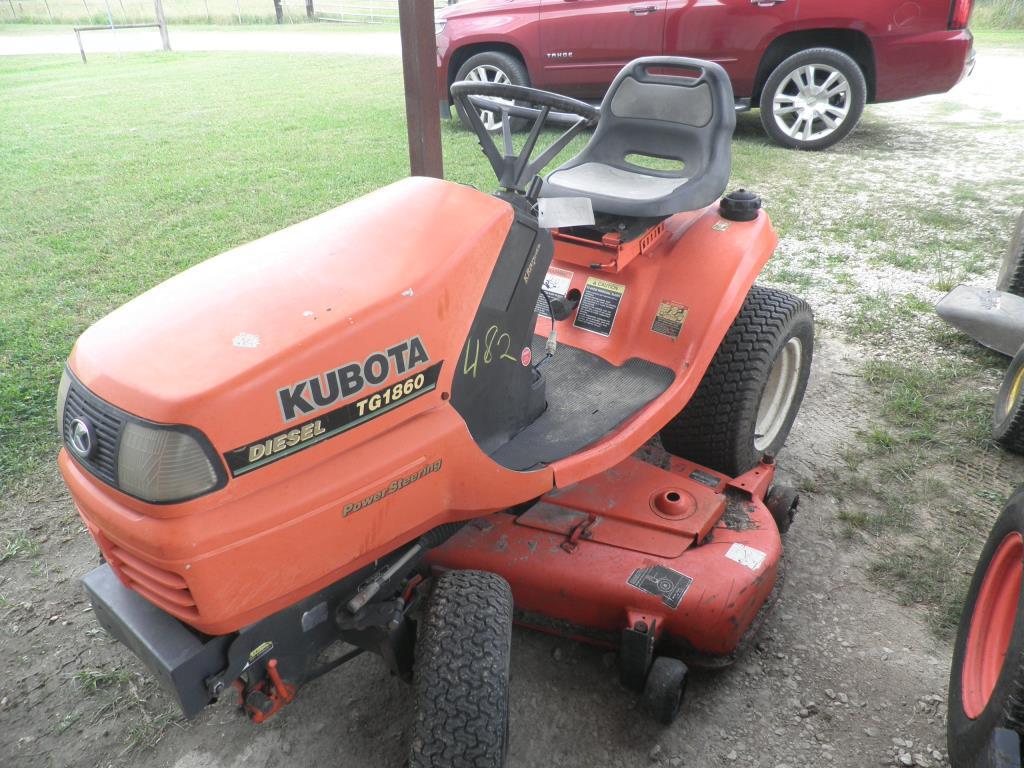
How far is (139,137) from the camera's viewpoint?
7.76 metres

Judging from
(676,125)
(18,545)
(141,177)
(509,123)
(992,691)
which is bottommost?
(18,545)

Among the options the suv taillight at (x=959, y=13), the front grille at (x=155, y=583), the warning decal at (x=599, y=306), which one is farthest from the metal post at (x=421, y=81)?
the suv taillight at (x=959, y=13)

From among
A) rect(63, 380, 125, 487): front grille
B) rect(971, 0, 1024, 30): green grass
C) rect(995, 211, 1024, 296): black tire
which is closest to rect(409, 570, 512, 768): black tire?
rect(63, 380, 125, 487): front grille

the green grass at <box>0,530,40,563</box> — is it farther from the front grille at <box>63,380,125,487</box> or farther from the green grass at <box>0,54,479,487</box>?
the front grille at <box>63,380,125,487</box>

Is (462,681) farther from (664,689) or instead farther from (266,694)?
(664,689)

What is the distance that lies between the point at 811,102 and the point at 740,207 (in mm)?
4706

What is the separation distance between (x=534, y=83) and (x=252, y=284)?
6.20 meters

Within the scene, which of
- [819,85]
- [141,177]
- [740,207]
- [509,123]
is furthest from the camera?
[819,85]

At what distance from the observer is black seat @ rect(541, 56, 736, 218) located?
8.17 ft

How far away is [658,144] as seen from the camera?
2873 millimetres

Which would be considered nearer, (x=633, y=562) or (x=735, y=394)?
(x=633, y=562)

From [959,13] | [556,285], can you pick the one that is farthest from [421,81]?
[959,13]

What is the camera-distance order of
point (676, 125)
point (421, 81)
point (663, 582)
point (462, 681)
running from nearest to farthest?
1. point (462, 681)
2. point (663, 582)
3. point (676, 125)
4. point (421, 81)

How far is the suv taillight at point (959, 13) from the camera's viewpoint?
596 centimetres
